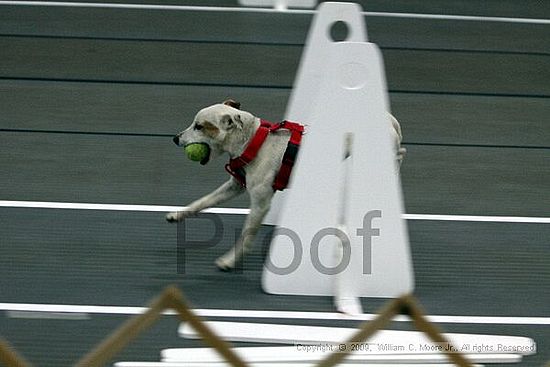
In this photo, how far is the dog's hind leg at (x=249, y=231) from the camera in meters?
5.03

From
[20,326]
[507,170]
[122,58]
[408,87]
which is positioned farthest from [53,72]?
[20,326]

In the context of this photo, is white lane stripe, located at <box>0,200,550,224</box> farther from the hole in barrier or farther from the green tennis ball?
the hole in barrier

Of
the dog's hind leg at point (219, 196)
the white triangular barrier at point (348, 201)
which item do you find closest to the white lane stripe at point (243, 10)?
the dog's hind leg at point (219, 196)

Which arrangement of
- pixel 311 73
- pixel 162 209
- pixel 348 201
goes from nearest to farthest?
pixel 348 201 < pixel 311 73 < pixel 162 209

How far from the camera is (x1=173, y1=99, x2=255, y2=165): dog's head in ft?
16.5

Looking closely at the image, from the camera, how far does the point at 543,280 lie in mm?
5324

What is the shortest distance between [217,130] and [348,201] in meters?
0.68

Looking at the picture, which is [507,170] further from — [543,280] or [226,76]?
[226,76]

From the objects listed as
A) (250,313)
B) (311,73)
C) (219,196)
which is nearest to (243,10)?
(311,73)

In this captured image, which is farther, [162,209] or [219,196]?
[162,209]

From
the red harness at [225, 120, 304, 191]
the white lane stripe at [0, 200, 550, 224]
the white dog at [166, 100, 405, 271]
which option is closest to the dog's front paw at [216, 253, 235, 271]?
the white dog at [166, 100, 405, 271]

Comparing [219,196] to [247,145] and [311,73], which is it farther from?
[311,73]

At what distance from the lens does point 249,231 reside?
Answer: 512 centimetres

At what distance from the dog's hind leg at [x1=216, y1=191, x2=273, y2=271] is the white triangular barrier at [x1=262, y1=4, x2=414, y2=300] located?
0.51 feet
